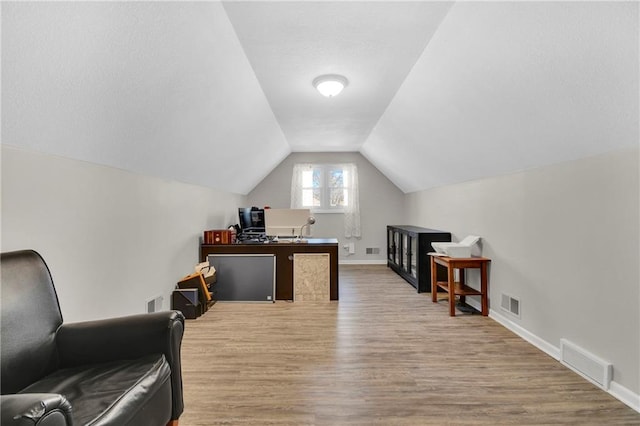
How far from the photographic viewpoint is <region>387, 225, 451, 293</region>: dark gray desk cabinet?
448 centimetres

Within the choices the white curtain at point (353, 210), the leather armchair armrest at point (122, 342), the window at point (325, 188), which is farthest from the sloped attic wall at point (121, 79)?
the white curtain at point (353, 210)

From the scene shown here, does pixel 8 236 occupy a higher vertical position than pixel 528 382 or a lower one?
higher

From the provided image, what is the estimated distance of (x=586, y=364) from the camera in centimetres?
215

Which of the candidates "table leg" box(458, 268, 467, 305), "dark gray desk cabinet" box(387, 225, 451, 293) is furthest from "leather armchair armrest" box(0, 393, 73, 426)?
"dark gray desk cabinet" box(387, 225, 451, 293)

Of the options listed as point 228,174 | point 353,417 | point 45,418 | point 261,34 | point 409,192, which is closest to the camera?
point 45,418

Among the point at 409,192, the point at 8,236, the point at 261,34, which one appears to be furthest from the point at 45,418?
the point at 409,192

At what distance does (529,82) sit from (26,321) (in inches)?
121

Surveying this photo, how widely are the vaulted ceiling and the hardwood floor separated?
1617 mm

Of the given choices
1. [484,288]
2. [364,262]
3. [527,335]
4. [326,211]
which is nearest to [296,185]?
[326,211]

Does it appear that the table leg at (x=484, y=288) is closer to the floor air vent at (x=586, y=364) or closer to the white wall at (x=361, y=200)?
the floor air vent at (x=586, y=364)

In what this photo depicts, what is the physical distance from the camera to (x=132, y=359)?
1493 mm

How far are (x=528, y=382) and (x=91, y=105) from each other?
3277 mm

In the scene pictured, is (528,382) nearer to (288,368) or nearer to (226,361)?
(288,368)

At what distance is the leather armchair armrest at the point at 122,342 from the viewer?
4.86 ft
